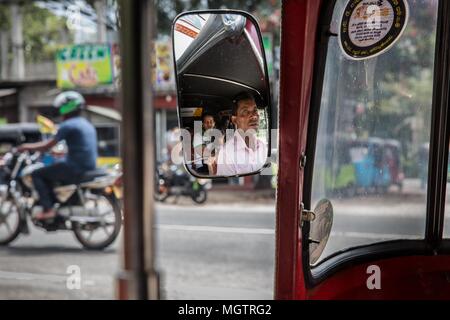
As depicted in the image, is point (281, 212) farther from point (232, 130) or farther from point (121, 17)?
point (121, 17)

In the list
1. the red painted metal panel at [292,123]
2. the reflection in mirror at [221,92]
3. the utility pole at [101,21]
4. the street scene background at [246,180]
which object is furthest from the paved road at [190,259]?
the utility pole at [101,21]

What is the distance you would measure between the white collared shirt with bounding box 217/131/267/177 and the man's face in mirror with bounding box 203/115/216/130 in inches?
2.9

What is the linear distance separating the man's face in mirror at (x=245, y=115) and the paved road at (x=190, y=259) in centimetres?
72

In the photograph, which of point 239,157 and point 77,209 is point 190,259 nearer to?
point 77,209

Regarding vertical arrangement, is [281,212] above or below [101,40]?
below

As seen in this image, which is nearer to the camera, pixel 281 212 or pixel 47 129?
pixel 281 212

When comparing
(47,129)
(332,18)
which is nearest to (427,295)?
(332,18)

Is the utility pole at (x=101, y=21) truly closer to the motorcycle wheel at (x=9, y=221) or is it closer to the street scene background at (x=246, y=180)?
the street scene background at (x=246, y=180)

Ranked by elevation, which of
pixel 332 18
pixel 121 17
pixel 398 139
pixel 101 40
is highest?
pixel 101 40

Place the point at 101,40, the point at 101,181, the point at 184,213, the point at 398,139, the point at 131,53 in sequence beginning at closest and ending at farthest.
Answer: the point at 131,53
the point at 398,139
the point at 101,181
the point at 184,213
the point at 101,40

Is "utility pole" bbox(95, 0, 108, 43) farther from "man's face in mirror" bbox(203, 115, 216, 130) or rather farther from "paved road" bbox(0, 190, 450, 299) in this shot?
"man's face in mirror" bbox(203, 115, 216, 130)

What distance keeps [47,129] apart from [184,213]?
306 cm

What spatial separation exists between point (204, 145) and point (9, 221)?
5.42 meters
